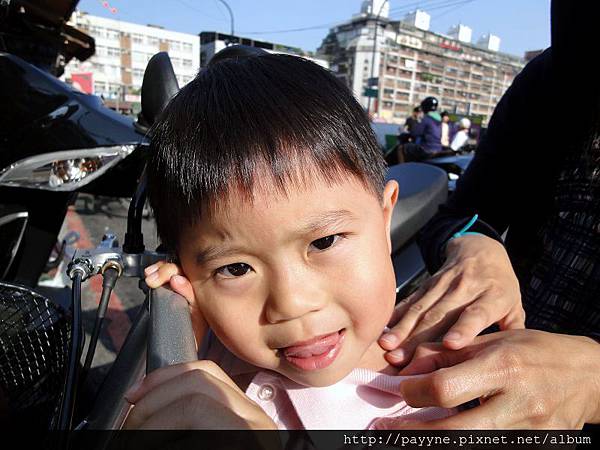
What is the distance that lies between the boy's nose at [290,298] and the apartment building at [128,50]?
47.6 metres

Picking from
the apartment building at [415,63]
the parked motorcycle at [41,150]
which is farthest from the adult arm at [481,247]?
the apartment building at [415,63]

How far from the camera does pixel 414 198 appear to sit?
170cm

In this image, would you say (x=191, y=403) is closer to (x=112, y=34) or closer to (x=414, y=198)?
(x=414, y=198)

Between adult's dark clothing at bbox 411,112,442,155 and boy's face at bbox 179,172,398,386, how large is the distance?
7.55 metres

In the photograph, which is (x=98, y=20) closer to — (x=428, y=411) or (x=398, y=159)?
(x=398, y=159)

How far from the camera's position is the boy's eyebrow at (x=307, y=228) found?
31.5 inches

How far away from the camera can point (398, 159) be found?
24.6 feet

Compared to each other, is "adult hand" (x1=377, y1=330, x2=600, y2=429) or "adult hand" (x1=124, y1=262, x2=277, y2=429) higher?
"adult hand" (x1=124, y1=262, x2=277, y2=429)

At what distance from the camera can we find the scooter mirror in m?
1.09

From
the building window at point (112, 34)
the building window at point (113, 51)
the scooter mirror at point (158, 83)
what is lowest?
the scooter mirror at point (158, 83)

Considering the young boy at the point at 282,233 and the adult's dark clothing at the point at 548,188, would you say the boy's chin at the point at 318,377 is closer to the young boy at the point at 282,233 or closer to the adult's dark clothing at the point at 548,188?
the young boy at the point at 282,233

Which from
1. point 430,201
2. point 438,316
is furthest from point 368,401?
point 430,201

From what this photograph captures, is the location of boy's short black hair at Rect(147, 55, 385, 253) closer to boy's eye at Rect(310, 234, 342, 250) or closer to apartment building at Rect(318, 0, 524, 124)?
boy's eye at Rect(310, 234, 342, 250)

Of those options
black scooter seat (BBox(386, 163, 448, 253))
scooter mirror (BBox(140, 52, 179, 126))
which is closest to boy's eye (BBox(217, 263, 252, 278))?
scooter mirror (BBox(140, 52, 179, 126))
